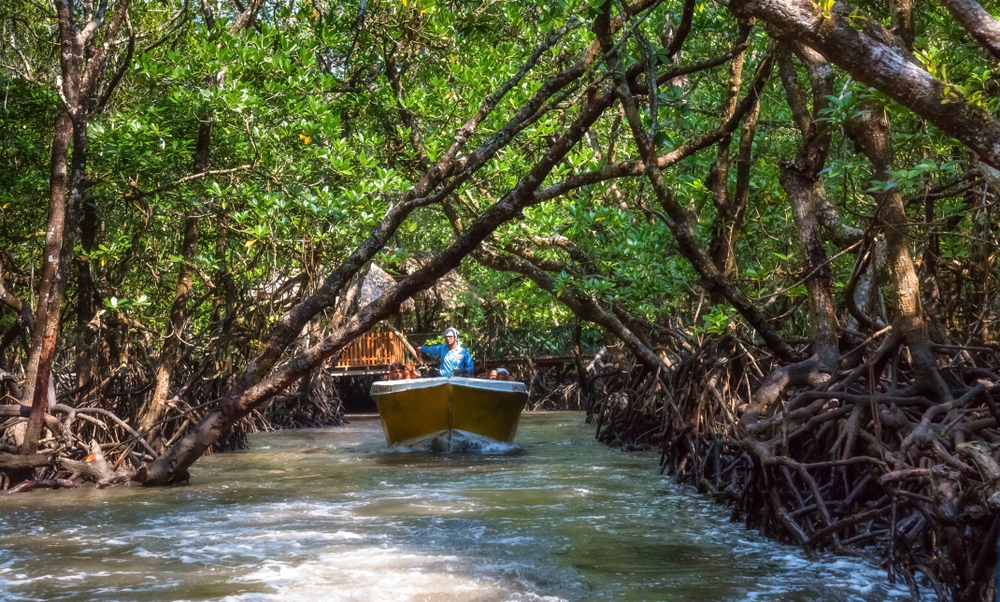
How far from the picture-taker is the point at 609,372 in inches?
567

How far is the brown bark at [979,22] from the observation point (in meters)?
3.01

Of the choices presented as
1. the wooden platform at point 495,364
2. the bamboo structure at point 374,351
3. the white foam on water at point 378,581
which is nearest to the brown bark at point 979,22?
the white foam on water at point 378,581

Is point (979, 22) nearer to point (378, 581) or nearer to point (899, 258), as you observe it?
point (899, 258)

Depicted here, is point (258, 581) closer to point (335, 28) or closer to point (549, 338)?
point (335, 28)

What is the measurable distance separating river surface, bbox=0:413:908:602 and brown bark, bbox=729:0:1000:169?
221 centimetres

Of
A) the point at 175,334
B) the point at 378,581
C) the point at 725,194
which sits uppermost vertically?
the point at 725,194

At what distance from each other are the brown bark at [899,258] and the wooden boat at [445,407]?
7109mm

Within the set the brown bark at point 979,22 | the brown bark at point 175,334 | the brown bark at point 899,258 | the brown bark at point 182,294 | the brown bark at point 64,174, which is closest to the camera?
the brown bark at point 979,22

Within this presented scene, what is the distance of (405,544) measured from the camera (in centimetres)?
539

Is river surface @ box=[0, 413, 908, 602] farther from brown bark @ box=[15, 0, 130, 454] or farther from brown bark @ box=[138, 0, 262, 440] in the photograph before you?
brown bark @ box=[15, 0, 130, 454]

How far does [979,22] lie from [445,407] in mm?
9310

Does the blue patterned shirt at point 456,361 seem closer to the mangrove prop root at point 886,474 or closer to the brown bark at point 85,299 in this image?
the brown bark at point 85,299

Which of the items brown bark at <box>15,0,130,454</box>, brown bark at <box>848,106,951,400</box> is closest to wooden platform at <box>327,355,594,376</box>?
brown bark at <box>15,0,130,454</box>

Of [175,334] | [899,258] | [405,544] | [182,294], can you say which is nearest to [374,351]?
[182,294]
